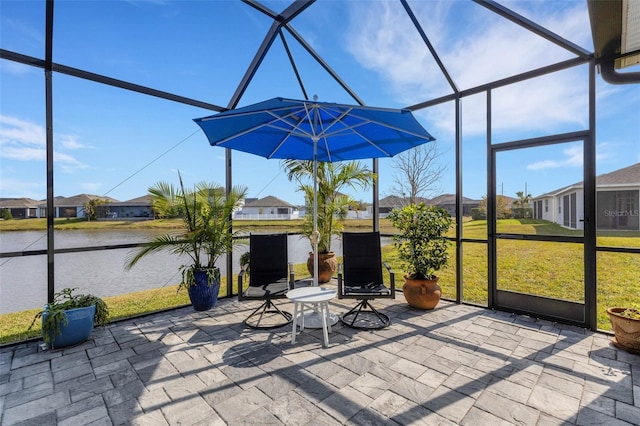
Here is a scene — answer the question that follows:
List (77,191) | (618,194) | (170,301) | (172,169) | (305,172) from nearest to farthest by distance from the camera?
(618,194) → (77,191) → (172,169) → (170,301) → (305,172)

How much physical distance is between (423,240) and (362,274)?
3.80ft

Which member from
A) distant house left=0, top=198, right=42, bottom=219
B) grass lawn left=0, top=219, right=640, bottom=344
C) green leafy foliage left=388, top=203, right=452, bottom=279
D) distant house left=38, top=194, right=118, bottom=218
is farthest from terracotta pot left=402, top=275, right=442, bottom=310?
distant house left=0, top=198, right=42, bottom=219

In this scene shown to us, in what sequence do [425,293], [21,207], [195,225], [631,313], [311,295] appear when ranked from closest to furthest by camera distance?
[631,313] → [311,295] → [21,207] → [425,293] → [195,225]

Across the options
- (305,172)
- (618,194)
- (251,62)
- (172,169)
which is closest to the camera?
(618,194)

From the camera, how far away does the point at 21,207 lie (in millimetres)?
3730

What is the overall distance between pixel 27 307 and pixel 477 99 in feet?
27.3

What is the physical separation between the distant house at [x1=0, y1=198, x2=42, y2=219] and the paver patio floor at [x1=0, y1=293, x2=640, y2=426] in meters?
1.66

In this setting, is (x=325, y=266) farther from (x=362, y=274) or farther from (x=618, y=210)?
(x=618, y=210)

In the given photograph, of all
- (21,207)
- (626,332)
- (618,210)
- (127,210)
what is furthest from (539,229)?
(21,207)

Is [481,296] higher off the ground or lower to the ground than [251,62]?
lower

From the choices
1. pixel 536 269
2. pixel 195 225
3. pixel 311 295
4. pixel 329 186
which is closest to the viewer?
pixel 311 295

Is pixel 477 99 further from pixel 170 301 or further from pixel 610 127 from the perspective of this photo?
pixel 170 301

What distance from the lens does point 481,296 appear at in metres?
5.25

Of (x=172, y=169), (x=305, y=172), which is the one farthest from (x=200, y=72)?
(x=305, y=172)
